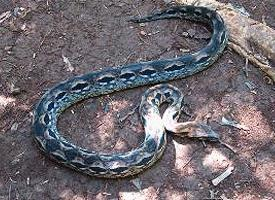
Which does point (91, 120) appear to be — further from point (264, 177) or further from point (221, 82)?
point (264, 177)

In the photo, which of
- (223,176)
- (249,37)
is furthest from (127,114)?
(249,37)

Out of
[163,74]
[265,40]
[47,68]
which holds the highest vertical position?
[265,40]

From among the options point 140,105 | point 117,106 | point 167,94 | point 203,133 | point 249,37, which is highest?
point 249,37

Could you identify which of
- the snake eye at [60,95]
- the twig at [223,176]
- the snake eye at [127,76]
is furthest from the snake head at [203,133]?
the snake eye at [60,95]

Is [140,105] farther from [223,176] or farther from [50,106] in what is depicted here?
[223,176]

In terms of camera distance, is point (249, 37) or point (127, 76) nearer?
point (127, 76)

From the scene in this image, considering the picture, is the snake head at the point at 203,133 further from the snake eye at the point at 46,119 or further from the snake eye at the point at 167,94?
the snake eye at the point at 46,119

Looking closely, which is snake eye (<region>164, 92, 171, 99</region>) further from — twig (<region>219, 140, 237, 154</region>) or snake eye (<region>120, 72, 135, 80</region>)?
twig (<region>219, 140, 237, 154</region>)

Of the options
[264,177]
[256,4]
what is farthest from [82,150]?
[256,4]
